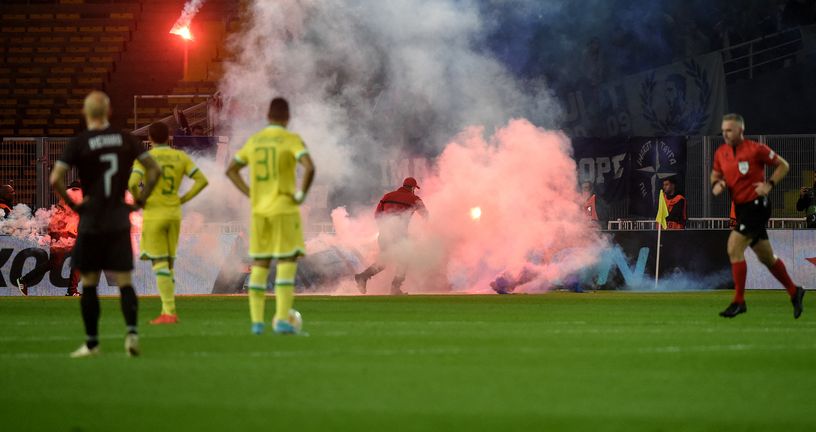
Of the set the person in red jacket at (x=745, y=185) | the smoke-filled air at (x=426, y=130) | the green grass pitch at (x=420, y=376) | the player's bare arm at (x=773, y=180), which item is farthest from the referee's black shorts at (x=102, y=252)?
the smoke-filled air at (x=426, y=130)

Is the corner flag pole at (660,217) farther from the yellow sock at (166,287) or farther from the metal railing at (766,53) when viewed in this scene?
the yellow sock at (166,287)

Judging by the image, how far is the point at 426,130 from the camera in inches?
1131

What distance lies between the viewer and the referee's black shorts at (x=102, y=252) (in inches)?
394

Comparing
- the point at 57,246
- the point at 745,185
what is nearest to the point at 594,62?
the point at 57,246

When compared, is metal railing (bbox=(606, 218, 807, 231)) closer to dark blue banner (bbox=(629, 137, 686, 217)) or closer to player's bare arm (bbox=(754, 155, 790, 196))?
dark blue banner (bbox=(629, 137, 686, 217))

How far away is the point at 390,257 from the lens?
78.1 feet

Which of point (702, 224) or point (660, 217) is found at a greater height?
point (660, 217)

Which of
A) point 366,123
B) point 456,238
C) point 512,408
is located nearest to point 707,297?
point 456,238

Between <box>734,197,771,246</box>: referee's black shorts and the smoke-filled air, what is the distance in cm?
920

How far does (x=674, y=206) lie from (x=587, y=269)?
7.28 feet

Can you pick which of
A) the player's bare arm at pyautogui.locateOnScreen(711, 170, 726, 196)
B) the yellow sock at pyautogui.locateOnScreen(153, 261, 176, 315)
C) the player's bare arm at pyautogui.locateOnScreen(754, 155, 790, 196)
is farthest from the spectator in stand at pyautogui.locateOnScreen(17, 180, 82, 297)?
the player's bare arm at pyautogui.locateOnScreen(754, 155, 790, 196)

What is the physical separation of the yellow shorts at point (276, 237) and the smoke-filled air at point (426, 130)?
12045 millimetres

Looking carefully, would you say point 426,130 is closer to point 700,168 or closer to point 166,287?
point 700,168

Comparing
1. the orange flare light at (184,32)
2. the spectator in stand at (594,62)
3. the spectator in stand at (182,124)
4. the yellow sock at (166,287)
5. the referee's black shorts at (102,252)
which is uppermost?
the orange flare light at (184,32)
